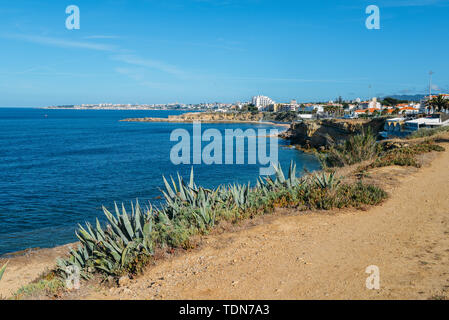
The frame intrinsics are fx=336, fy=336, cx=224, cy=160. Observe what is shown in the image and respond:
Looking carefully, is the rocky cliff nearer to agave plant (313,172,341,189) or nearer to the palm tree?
the palm tree

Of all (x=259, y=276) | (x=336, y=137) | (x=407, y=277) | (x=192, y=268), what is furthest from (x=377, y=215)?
(x=336, y=137)

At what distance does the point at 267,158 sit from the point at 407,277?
31409 millimetres

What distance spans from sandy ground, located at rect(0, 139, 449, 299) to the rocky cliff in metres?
35.0

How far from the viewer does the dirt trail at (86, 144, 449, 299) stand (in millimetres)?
4410

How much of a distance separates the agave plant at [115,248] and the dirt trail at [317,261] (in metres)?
0.48

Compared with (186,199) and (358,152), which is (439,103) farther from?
(186,199)

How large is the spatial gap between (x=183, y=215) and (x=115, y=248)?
66.6 inches

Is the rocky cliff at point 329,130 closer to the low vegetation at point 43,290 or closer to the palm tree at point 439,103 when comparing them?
the palm tree at point 439,103

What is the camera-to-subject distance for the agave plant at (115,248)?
5453 mm

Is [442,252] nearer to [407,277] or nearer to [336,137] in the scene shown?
[407,277]

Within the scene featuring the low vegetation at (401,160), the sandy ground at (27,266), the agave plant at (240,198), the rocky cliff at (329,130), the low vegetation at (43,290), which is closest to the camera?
the low vegetation at (43,290)

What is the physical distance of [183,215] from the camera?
6969mm

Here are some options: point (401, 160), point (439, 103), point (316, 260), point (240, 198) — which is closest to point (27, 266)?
point (240, 198)

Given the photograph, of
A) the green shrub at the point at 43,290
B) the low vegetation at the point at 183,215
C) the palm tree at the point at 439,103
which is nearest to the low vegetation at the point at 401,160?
the low vegetation at the point at 183,215
